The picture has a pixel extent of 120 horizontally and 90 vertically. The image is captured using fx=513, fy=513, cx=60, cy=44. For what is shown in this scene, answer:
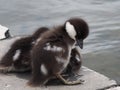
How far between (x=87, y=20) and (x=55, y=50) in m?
5.23

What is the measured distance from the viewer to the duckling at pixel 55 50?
442 centimetres

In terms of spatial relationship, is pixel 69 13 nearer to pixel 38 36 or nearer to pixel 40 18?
pixel 40 18

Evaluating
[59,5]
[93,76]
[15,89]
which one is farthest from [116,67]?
[59,5]

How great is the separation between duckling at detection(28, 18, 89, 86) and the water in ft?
7.98

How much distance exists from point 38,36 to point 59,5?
6234 mm

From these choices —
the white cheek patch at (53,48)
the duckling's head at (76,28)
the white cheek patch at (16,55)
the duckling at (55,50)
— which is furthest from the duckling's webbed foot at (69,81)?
the white cheek patch at (16,55)

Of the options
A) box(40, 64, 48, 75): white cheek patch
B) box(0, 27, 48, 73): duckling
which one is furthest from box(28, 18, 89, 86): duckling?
box(0, 27, 48, 73): duckling

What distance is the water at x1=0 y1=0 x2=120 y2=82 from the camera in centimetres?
769

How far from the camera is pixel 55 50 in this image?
4430 millimetres

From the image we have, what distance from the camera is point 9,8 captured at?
10914 millimetres

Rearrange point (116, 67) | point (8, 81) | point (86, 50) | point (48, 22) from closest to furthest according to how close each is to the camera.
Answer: point (8, 81)
point (116, 67)
point (86, 50)
point (48, 22)

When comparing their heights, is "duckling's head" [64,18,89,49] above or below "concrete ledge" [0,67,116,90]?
above

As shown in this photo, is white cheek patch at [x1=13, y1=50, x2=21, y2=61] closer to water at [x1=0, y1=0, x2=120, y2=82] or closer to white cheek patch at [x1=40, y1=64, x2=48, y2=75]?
white cheek patch at [x1=40, y1=64, x2=48, y2=75]

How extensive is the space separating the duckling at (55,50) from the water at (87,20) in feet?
7.98
